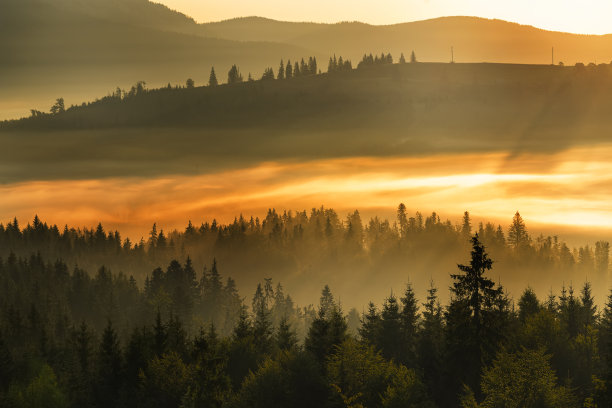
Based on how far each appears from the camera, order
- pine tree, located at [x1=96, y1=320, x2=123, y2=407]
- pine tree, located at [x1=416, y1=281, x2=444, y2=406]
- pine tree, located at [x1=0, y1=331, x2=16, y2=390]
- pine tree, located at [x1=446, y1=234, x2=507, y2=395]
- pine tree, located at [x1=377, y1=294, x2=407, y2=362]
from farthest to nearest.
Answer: pine tree, located at [x1=0, y1=331, x2=16, y2=390] < pine tree, located at [x1=377, y1=294, x2=407, y2=362] < pine tree, located at [x1=96, y1=320, x2=123, y2=407] < pine tree, located at [x1=416, y1=281, x2=444, y2=406] < pine tree, located at [x1=446, y1=234, x2=507, y2=395]

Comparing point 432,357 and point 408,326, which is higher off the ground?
point 432,357

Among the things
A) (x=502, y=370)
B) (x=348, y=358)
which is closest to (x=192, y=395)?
(x=348, y=358)

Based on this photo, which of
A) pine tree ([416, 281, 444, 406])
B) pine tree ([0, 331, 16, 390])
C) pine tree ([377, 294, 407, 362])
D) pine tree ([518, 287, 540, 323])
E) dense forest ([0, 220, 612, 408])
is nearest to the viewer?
dense forest ([0, 220, 612, 408])

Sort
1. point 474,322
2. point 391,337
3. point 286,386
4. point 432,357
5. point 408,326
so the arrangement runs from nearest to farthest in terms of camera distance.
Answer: point 474,322
point 286,386
point 432,357
point 391,337
point 408,326

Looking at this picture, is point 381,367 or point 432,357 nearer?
point 381,367

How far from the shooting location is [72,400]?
9881 cm

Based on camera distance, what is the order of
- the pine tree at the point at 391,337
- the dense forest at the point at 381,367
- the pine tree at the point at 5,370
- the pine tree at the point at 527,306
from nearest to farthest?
the dense forest at the point at 381,367 < the pine tree at the point at 391,337 < the pine tree at the point at 527,306 < the pine tree at the point at 5,370

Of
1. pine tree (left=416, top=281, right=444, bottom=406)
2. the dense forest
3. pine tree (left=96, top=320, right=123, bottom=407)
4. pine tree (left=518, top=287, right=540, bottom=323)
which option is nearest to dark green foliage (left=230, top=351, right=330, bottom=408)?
the dense forest

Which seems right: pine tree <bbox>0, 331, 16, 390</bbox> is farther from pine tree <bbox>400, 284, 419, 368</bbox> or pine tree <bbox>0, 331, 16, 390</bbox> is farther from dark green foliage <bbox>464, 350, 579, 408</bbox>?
dark green foliage <bbox>464, 350, 579, 408</bbox>

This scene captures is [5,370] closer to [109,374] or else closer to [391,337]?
[109,374]

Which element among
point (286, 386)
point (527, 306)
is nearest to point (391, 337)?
point (527, 306)

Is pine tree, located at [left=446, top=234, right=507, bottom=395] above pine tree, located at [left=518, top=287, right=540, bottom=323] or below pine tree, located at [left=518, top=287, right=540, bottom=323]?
above

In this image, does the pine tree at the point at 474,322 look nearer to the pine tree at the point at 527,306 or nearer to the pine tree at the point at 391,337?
the pine tree at the point at 391,337

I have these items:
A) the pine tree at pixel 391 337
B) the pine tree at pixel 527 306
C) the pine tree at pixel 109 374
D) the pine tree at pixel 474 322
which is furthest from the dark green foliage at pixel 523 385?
the pine tree at pixel 109 374
